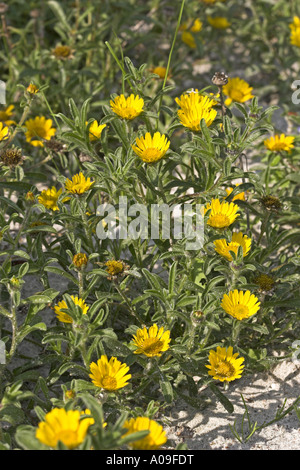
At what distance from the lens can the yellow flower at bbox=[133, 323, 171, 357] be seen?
2.52 m

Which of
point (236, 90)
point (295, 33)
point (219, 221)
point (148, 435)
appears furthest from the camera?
point (295, 33)

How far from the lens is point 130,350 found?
2615 mm

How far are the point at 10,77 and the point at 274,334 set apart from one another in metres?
2.64

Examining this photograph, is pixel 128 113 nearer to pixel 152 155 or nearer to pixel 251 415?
pixel 152 155

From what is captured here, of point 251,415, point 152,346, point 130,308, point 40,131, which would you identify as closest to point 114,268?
point 130,308

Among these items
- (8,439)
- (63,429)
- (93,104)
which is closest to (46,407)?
(8,439)

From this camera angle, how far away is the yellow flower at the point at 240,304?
2596mm

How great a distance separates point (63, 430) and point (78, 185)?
3.89 feet

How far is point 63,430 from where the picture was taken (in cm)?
191

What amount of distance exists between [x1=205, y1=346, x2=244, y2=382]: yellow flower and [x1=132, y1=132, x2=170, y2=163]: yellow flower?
0.89 metres

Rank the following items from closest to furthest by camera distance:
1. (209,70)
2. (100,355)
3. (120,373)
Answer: (120,373), (100,355), (209,70)

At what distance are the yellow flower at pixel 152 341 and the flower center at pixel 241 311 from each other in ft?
1.01

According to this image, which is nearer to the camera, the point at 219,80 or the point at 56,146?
the point at 219,80

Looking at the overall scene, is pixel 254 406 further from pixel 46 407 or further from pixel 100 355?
pixel 46 407
